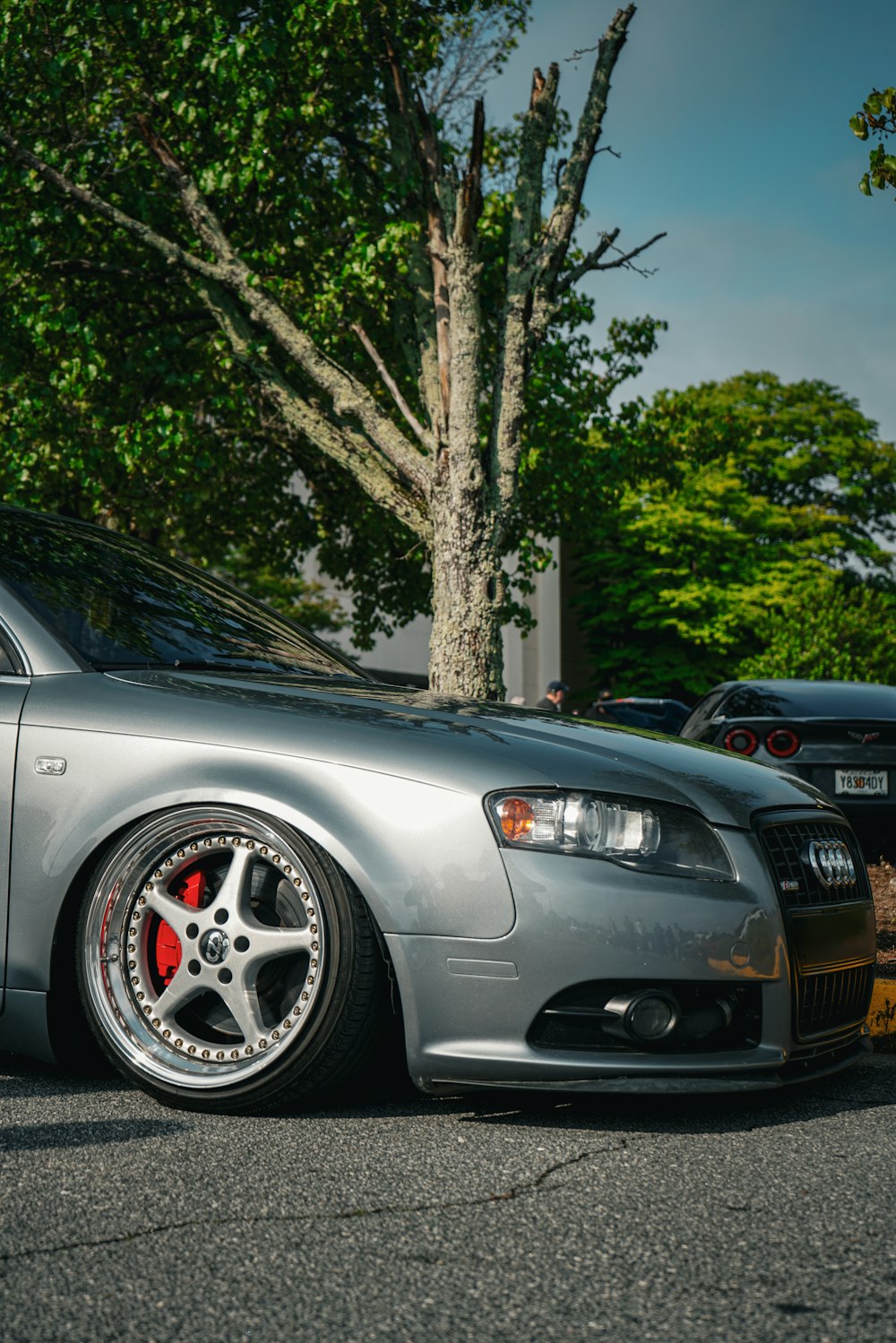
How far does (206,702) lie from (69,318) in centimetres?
1059

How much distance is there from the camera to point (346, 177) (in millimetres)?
14133

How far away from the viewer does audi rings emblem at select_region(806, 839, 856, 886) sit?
3701mm

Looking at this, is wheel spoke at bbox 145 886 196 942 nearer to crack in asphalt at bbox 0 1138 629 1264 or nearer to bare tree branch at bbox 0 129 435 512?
crack in asphalt at bbox 0 1138 629 1264

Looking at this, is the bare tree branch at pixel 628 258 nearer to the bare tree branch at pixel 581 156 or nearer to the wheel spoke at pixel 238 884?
the bare tree branch at pixel 581 156

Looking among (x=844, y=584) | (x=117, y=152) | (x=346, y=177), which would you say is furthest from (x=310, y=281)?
(x=844, y=584)

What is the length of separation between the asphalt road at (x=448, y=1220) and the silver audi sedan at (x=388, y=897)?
0.16 meters

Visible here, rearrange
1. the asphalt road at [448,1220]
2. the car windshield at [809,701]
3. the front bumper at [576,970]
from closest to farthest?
the asphalt road at [448,1220] → the front bumper at [576,970] → the car windshield at [809,701]

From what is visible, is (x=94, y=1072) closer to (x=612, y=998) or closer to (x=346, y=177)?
(x=612, y=998)

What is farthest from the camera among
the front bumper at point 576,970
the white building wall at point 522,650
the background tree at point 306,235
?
the white building wall at point 522,650

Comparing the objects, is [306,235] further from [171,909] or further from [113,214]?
[171,909]

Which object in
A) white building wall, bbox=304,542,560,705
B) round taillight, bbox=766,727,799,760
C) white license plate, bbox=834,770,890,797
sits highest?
white building wall, bbox=304,542,560,705

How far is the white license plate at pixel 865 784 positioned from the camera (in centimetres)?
816

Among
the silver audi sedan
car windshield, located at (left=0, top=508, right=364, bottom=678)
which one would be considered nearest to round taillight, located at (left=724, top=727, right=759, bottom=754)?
car windshield, located at (left=0, top=508, right=364, bottom=678)

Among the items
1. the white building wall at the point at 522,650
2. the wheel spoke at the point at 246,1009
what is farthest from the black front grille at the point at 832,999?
the white building wall at the point at 522,650
